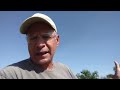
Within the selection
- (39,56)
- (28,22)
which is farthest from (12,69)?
(28,22)

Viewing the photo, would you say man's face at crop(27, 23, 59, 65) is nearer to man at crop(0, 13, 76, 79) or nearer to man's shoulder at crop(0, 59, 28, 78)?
man at crop(0, 13, 76, 79)

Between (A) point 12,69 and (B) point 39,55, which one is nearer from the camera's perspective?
(A) point 12,69

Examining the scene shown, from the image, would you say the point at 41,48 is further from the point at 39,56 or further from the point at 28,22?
the point at 28,22

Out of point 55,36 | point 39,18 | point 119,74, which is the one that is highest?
point 39,18

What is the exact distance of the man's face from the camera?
226 centimetres

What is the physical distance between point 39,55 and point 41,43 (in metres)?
0.13

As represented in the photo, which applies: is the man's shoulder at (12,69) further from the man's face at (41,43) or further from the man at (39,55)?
the man's face at (41,43)

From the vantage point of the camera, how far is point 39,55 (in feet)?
7.39
